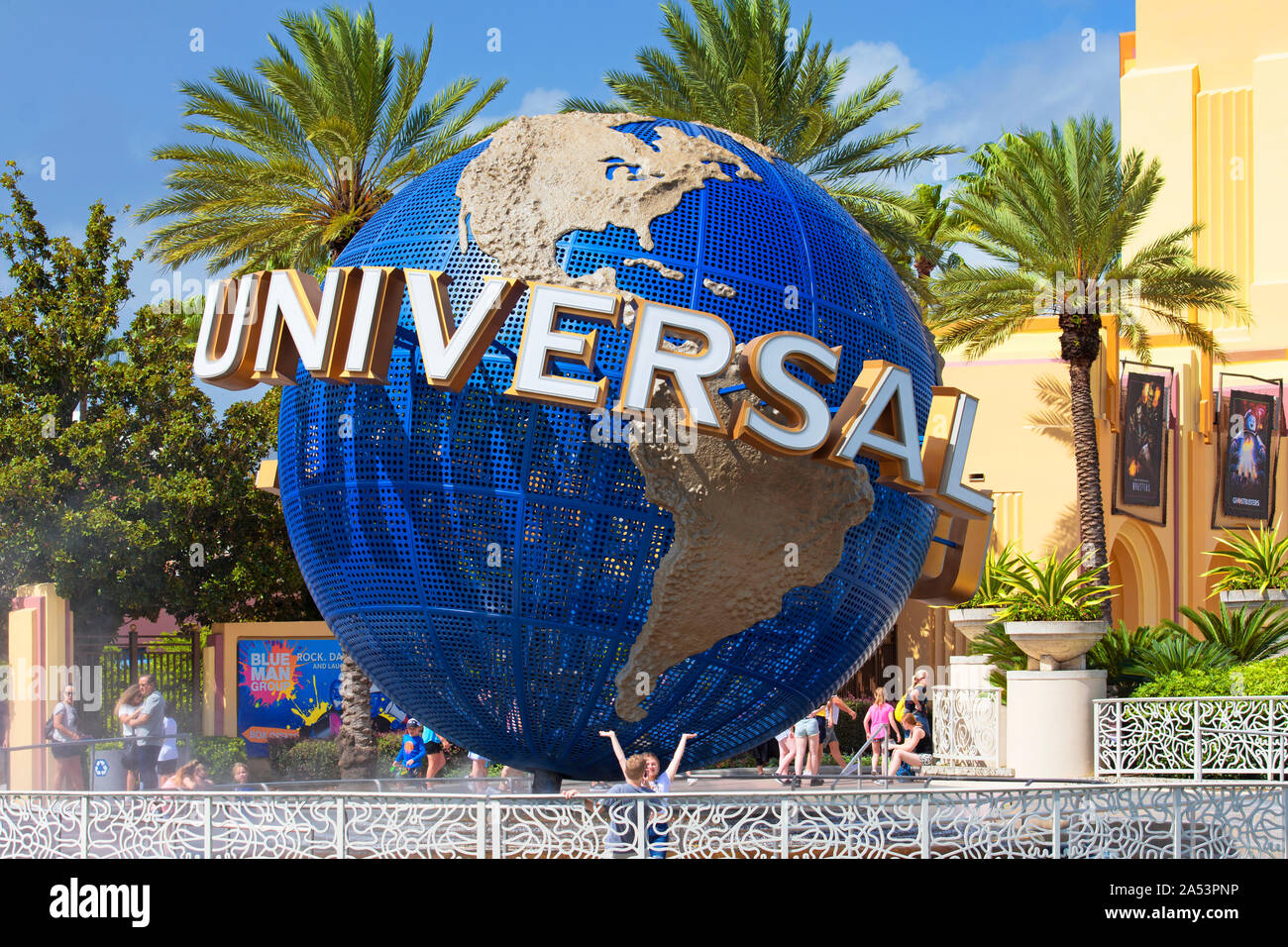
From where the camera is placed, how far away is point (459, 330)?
340 inches

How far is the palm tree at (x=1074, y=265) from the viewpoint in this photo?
2384 cm

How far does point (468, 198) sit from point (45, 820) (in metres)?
4.89

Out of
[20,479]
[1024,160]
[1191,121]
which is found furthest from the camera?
[1191,121]

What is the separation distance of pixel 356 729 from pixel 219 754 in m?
2.58

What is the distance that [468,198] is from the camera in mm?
9461

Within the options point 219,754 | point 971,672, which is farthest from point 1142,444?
point 219,754

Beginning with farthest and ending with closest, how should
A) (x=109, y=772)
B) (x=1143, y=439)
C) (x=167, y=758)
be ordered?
(x=1143, y=439), (x=109, y=772), (x=167, y=758)

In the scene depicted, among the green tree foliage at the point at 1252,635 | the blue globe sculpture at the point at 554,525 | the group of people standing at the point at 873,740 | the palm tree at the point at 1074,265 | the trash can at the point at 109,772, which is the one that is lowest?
the trash can at the point at 109,772

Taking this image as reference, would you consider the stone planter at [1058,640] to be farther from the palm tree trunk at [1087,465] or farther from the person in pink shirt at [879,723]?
the palm tree trunk at [1087,465]

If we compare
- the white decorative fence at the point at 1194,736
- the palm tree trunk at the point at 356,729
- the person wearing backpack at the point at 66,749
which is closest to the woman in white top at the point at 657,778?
the white decorative fence at the point at 1194,736

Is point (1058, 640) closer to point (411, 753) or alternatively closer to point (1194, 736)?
point (1194, 736)

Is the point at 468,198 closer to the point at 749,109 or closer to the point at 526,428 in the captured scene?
the point at 526,428

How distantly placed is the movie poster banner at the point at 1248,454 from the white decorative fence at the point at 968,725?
15.5 metres

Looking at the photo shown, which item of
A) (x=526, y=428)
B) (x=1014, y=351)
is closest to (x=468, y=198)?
(x=526, y=428)
